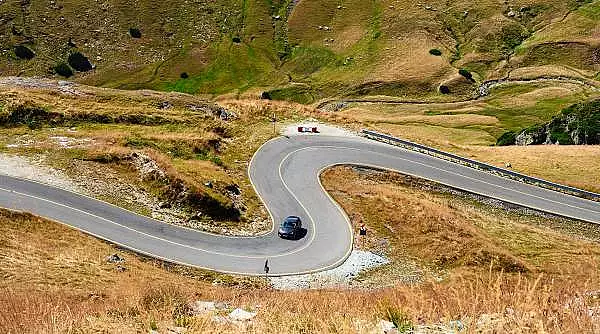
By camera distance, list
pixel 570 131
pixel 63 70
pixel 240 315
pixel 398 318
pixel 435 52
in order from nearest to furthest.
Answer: pixel 398 318
pixel 240 315
pixel 570 131
pixel 63 70
pixel 435 52

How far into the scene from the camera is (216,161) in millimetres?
50219

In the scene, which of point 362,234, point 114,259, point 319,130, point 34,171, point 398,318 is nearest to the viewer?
point 398,318

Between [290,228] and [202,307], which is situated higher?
[202,307]

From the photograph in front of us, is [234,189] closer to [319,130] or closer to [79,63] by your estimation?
[319,130]

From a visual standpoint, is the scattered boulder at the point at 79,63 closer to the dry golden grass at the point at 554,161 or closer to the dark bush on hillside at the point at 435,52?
the dark bush on hillside at the point at 435,52

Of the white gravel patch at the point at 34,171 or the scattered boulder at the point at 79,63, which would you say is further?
the scattered boulder at the point at 79,63

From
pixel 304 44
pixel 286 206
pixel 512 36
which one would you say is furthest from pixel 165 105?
pixel 512 36

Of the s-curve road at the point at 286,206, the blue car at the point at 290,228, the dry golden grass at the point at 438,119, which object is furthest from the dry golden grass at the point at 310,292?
the dry golden grass at the point at 438,119

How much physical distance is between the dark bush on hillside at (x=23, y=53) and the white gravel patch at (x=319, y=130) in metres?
84.6

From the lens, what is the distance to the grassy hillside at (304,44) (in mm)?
124250

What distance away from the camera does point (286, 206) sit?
44219 mm

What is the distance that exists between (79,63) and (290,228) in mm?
101760

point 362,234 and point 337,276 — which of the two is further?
point 362,234

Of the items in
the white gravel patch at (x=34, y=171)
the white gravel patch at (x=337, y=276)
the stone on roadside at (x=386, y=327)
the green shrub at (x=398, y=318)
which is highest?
the green shrub at (x=398, y=318)
